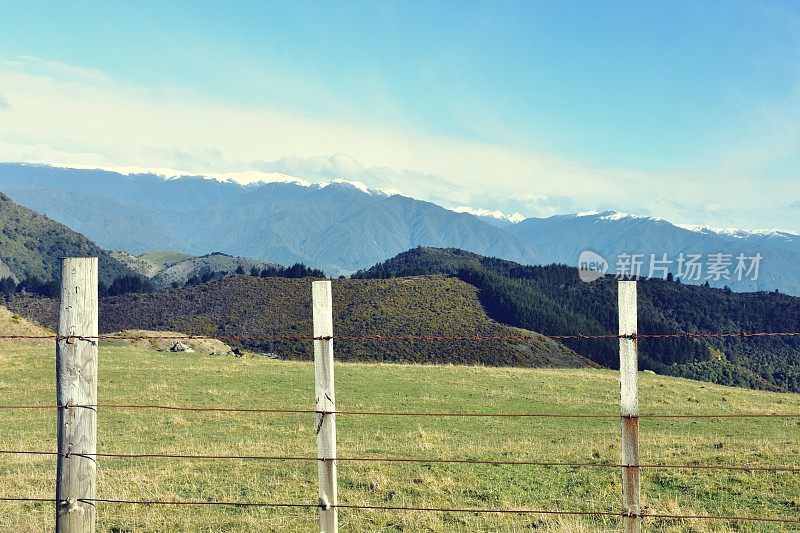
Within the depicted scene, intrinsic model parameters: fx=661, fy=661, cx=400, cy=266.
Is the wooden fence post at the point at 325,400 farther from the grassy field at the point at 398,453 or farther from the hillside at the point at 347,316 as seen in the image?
the hillside at the point at 347,316

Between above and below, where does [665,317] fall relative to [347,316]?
below

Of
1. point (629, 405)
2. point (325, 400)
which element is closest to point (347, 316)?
point (325, 400)

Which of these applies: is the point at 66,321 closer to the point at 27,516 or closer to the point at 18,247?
the point at 27,516

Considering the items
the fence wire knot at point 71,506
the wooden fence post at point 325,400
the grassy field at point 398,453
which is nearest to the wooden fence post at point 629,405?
the wooden fence post at point 325,400

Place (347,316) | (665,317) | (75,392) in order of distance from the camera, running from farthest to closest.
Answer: (665,317), (347,316), (75,392)

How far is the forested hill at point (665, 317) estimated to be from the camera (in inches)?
4173

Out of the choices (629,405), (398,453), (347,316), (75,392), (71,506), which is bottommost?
(398,453)

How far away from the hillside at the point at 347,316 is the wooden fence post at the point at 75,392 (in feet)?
220

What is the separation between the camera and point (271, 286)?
382ft

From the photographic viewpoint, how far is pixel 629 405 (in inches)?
259

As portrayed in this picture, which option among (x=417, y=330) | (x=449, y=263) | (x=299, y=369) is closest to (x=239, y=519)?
(x=299, y=369)

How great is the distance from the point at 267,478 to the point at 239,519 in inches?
106

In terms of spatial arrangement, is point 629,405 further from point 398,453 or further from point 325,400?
point 398,453

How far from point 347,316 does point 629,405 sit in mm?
91676
